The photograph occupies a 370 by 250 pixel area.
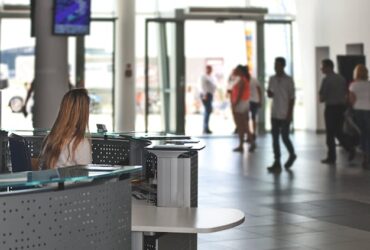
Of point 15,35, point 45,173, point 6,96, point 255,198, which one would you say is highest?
point 15,35

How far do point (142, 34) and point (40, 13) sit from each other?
10075 millimetres

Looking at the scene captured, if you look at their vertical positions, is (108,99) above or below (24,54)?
below

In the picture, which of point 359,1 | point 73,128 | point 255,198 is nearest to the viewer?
point 73,128

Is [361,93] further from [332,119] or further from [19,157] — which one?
[19,157]

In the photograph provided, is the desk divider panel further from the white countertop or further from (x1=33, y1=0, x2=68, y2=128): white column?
(x1=33, y1=0, x2=68, y2=128): white column

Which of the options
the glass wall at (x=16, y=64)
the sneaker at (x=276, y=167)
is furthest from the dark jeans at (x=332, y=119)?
the glass wall at (x=16, y=64)

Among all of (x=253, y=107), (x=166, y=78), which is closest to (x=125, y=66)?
(x=166, y=78)

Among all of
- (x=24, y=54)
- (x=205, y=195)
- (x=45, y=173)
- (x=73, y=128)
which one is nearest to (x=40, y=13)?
(x=205, y=195)

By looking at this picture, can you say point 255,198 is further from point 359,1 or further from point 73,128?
point 359,1

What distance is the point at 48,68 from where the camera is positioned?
12133mm

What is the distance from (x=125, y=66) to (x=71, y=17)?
8323mm

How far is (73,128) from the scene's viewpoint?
17.7 ft

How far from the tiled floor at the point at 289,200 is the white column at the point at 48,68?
2.64 meters

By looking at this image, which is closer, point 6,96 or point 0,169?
point 0,169
